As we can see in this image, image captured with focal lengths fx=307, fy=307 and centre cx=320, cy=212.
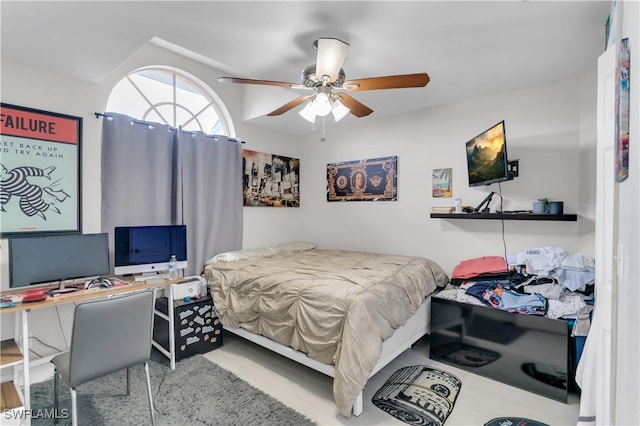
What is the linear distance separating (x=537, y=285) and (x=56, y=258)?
369 centimetres

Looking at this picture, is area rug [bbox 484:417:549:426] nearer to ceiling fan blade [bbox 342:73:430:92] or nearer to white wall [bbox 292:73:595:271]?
white wall [bbox 292:73:595:271]

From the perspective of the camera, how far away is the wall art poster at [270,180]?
12.7 feet

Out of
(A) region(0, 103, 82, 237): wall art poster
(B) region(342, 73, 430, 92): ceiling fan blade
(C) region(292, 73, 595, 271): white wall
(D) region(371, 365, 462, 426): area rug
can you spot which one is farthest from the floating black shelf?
(A) region(0, 103, 82, 237): wall art poster

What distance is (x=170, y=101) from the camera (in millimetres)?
3326

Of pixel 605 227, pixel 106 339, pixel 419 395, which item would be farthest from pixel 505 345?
pixel 106 339

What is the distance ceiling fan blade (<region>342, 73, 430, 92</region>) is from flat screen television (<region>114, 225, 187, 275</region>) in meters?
2.02

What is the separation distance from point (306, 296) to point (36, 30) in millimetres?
2383

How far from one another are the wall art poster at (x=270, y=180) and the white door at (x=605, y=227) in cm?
327

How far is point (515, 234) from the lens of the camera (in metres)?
2.92

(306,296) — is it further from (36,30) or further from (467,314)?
(36,30)

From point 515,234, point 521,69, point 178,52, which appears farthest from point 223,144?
point 515,234

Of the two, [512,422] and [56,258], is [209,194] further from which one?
[512,422]

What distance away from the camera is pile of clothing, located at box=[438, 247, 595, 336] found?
2215 millimetres

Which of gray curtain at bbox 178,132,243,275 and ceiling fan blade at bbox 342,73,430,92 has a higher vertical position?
ceiling fan blade at bbox 342,73,430,92
